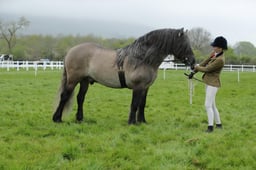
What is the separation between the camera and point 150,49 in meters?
7.49

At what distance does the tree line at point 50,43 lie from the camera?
59.8 metres

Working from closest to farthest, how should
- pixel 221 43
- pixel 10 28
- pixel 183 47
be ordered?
pixel 221 43 < pixel 183 47 < pixel 10 28

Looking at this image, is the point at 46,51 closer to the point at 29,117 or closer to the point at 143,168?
the point at 29,117

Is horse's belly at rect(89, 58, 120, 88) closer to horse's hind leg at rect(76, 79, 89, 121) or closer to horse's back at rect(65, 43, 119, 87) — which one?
horse's back at rect(65, 43, 119, 87)

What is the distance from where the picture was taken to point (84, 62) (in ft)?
25.8

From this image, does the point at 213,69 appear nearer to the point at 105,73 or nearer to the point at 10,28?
the point at 105,73

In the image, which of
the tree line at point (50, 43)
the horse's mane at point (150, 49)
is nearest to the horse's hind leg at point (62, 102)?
the horse's mane at point (150, 49)

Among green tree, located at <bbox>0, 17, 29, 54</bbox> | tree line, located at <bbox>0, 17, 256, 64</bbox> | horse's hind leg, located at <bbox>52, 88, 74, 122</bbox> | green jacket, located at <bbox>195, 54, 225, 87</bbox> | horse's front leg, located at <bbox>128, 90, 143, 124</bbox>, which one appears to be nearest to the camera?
green jacket, located at <bbox>195, 54, 225, 87</bbox>

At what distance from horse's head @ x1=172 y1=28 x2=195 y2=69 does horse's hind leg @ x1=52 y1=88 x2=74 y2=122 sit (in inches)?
105

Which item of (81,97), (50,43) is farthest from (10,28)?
(81,97)

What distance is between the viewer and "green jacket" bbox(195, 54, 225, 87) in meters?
6.89

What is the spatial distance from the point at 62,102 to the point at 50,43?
2514 inches

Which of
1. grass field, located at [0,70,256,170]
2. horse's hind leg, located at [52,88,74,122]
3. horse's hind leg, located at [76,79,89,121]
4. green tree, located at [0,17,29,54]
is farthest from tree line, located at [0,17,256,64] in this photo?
horse's hind leg, located at [52,88,74,122]

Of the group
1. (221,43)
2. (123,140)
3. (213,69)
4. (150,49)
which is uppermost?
(221,43)
